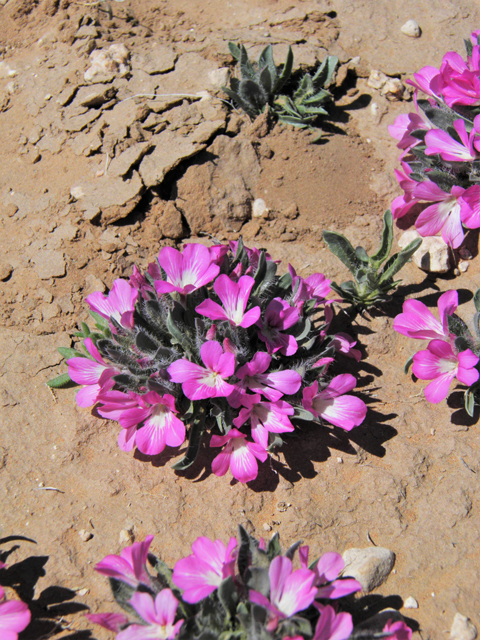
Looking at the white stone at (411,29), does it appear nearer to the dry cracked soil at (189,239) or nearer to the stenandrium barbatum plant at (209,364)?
the dry cracked soil at (189,239)

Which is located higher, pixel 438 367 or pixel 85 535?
pixel 85 535

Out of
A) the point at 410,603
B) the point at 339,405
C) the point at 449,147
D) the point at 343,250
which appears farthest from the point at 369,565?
the point at 449,147

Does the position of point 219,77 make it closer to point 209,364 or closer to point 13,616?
point 209,364

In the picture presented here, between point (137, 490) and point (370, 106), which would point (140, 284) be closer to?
point (137, 490)

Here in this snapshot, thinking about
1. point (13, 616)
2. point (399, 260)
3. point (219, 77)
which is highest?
point (219, 77)

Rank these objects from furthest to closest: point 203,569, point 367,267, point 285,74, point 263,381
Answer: point 285,74, point 367,267, point 263,381, point 203,569

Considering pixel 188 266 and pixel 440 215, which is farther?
pixel 440 215

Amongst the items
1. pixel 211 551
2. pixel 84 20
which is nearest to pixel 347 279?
pixel 211 551
